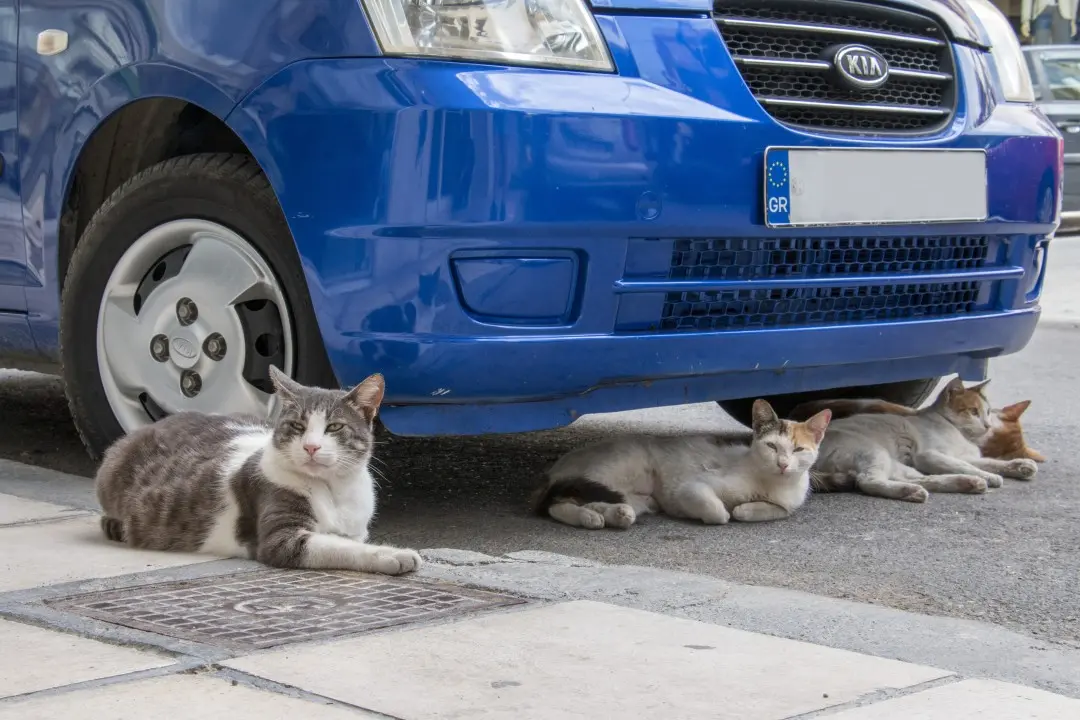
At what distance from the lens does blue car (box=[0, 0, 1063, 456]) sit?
11.4ft

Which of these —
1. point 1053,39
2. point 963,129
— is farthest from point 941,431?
point 1053,39

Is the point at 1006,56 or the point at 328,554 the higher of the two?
the point at 1006,56

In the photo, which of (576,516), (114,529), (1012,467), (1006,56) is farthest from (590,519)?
(1006,56)

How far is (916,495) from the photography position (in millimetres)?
4410

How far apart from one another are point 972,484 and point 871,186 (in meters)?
1.06

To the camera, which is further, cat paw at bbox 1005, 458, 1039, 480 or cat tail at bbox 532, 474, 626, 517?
cat paw at bbox 1005, 458, 1039, 480

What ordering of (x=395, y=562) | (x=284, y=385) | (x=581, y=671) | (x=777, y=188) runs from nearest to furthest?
(x=581, y=671), (x=395, y=562), (x=284, y=385), (x=777, y=188)

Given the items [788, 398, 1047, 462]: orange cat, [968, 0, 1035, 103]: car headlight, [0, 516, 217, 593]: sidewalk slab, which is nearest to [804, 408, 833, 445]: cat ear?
[788, 398, 1047, 462]: orange cat

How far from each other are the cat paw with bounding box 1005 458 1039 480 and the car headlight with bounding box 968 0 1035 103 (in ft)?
3.58

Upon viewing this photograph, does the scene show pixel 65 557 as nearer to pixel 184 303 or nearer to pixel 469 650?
pixel 184 303

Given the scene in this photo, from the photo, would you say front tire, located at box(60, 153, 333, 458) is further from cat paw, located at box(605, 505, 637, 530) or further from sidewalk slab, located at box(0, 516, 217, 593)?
cat paw, located at box(605, 505, 637, 530)

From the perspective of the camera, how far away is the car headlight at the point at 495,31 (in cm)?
348

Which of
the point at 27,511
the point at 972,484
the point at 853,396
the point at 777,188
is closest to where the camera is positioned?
the point at 777,188

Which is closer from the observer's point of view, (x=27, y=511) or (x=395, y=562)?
(x=395, y=562)
